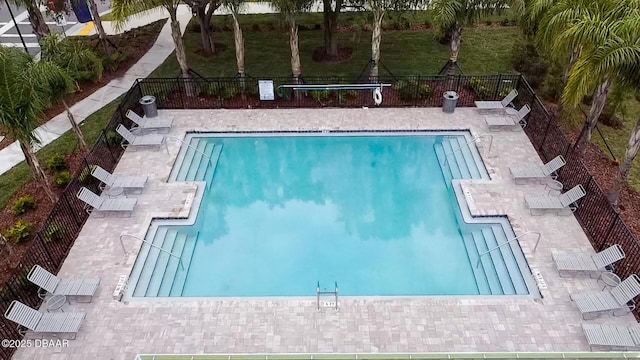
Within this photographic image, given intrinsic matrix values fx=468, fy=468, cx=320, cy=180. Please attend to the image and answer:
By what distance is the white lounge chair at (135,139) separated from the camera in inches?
652

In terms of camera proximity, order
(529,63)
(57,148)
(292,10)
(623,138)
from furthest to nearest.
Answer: (529,63) → (623,138) → (57,148) → (292,10)

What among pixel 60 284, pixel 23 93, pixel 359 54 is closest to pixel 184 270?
pixel 60 284

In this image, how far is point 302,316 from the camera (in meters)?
11.0

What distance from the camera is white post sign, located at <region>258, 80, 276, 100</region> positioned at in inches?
746

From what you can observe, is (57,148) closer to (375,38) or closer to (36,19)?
(36,19)

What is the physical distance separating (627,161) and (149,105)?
53.4 ft

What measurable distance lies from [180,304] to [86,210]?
4904 millimetres

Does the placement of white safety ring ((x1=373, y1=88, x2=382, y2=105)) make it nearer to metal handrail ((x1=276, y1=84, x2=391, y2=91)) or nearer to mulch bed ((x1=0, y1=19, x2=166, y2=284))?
metal handrail ((x1=276, y1=84, x2=391, y2=91))

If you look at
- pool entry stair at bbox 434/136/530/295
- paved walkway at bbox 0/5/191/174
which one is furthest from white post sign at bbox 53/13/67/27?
pool entry stair at bbox 434/136/530/295

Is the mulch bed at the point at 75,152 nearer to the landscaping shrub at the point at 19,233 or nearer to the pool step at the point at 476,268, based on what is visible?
the landscaping shrub at the point at 19,233

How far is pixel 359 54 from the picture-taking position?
23.7 m

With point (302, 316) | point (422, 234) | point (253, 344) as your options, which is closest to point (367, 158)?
point (422, 234)

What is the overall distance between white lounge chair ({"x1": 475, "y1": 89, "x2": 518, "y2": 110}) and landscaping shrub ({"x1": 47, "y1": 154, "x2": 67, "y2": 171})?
15459 millimetres

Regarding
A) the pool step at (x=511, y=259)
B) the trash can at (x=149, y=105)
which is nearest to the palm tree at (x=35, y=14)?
the trash can at (x=149, y=105)
